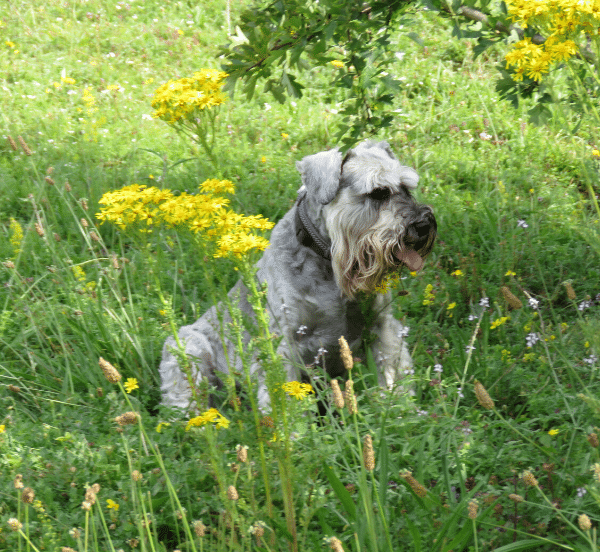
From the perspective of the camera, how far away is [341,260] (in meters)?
3.54

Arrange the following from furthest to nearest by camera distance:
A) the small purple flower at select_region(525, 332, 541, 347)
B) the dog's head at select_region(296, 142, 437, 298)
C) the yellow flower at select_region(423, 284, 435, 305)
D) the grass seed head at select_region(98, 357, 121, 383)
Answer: the yellow flower at select_region(423, 284, 435, 305) → the dog's head at select_region(296, 142, 437, 298) → the small purple flower at select_region(525, 332, 541, 347) → the grass seed head at select_region(98, 357, 121, 383)

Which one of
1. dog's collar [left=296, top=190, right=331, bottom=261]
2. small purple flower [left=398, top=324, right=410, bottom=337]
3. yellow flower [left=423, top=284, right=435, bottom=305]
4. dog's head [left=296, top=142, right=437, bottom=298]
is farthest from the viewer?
yellow flower [left=423, top=284, right=435, bottom=305]

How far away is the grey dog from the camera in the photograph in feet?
11.6

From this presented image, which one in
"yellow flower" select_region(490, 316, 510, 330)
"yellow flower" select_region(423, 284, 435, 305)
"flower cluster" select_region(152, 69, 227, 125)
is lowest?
"yellow flower" select_region(423, 284, 435, 305)

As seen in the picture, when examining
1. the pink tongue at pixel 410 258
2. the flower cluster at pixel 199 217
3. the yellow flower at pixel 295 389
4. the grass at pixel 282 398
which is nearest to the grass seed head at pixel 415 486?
the grass at pixel 282 398

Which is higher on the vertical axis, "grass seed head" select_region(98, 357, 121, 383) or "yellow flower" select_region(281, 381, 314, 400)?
"grass seed head" select_region(98, 357, 121, 383)

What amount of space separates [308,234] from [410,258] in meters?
0.59

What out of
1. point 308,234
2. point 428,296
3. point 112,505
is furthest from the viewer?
point 428,296

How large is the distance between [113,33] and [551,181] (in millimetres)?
6204

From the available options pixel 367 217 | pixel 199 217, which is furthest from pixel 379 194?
pixel 199 217

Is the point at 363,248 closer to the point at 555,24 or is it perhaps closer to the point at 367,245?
the point at 367,245

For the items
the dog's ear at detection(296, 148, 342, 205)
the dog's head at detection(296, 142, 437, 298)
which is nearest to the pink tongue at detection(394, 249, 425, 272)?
the dog's head at detection(296, 142, 437, 298)

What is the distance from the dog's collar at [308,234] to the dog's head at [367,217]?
0.24 ft

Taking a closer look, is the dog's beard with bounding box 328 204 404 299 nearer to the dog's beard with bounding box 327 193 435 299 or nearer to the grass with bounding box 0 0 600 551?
the dog's beard with bounding box 327 193 435 299
